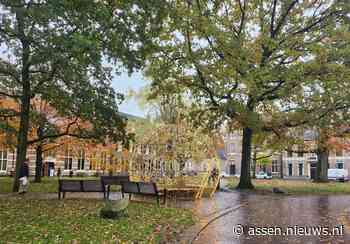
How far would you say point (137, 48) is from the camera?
11.4 metres

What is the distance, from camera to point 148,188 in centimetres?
1449

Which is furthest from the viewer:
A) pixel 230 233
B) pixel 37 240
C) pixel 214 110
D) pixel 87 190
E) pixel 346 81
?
pixel 214 110

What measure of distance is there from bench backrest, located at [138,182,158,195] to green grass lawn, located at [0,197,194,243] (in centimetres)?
131

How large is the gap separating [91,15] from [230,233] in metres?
6.52

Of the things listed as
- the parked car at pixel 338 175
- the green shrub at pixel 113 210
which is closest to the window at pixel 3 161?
the green shrub at pixel 113 210

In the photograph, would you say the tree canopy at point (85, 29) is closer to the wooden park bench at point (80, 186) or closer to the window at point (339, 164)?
the wooden park bench at point (80, 186)

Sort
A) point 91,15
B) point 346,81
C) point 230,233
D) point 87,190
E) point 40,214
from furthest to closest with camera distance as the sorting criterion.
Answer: point 346,81 → point 87,190 → point 40,214 → point 91,15 → point 230,233

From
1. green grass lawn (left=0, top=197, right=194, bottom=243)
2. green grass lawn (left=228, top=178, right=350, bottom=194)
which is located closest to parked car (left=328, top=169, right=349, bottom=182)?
green grass lawn (left=228, top=178, right=350, bottom=194)

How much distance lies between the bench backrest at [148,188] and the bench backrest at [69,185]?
332cm

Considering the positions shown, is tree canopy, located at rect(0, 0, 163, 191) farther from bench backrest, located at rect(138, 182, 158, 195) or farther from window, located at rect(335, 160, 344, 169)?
window, located at rect(335, 160, 344, 169)

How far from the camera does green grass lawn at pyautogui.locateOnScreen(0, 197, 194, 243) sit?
7785 millimetres

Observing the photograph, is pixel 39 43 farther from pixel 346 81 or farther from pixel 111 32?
pixel 346 81

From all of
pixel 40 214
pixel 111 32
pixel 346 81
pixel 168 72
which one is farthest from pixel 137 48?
pixel 346 81

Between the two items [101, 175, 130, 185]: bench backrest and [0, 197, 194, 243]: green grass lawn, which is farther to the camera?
[101, 175, 130, 185]: bench backrest
